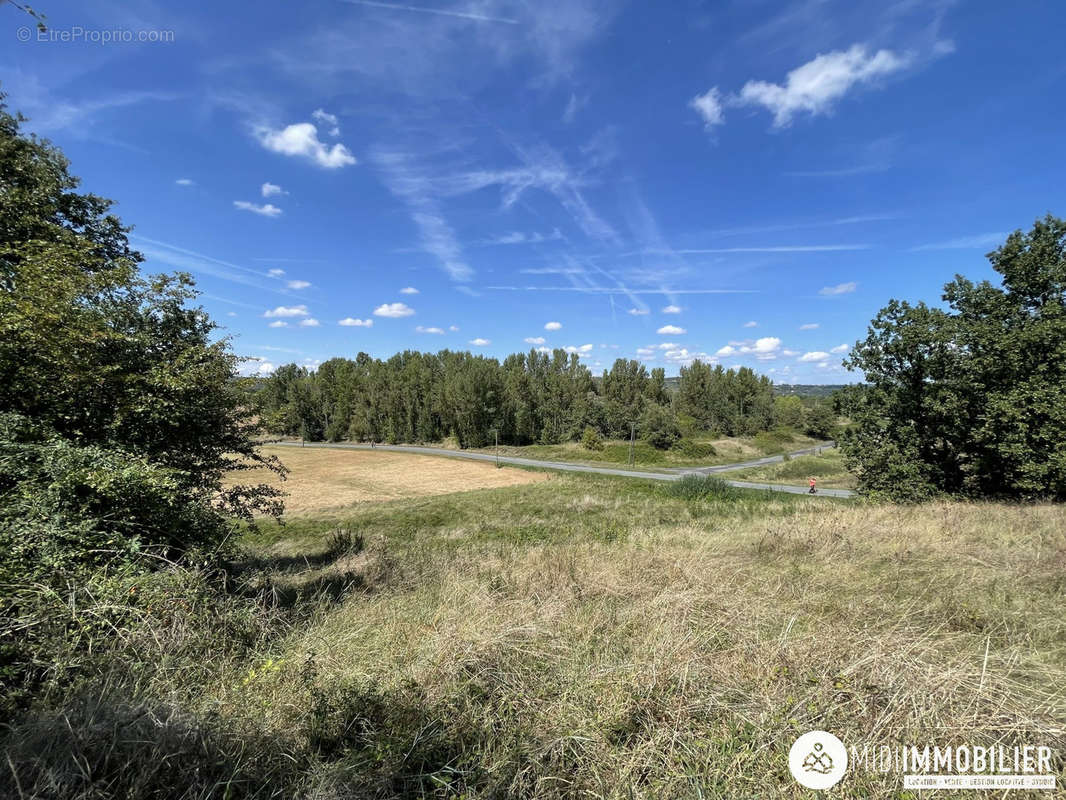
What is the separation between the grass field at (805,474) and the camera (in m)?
39.2

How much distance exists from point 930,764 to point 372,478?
49.0m

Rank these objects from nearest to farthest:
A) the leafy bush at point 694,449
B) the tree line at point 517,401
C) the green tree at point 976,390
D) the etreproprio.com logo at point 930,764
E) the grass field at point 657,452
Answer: the etreproprio.com logo at point 930,764 → the green tree at point 976,390 → the grass field at point 657,452 → the leafy bush at point 694,449 → the tree line at point 517,401

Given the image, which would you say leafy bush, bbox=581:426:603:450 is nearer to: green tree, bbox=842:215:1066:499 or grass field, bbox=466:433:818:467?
grass field, bbox=466:433:818:467

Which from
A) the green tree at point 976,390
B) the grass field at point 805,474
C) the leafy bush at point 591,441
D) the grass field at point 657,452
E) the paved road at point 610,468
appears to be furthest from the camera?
the leafy bush at point 591,441

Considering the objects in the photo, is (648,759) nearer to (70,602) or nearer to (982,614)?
(70,602)

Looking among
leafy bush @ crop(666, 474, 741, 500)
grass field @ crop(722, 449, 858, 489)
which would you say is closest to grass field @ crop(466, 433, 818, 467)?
grass field @ crop(722, 449, 858, 489)

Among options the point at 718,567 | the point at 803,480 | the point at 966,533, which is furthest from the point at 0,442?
the point at 803,480

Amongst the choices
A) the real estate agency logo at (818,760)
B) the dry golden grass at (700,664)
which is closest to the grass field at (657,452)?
the dry golden grass at (700,664)

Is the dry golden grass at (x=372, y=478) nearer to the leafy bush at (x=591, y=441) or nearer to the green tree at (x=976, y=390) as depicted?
the leafy bush at (x=591, y=441)

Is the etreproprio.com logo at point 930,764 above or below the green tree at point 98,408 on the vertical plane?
below

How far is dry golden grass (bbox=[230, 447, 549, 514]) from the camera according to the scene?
35500mm

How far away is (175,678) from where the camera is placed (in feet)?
11.0

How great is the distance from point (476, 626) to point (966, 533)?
11.5 meters

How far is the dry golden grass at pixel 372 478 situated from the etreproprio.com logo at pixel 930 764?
30.9 m
